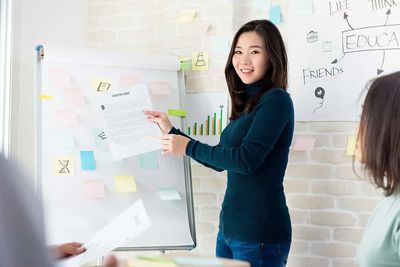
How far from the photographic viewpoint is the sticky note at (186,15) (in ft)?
8.49

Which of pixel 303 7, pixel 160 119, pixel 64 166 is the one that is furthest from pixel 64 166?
pixel 303 7

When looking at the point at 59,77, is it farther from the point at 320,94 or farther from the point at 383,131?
the point at 383,131

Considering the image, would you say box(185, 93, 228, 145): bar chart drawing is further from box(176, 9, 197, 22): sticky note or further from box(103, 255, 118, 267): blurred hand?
box(103, 255, 118, 267): blurred hand

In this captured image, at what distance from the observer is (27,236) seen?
55 centimetres

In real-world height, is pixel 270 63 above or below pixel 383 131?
above

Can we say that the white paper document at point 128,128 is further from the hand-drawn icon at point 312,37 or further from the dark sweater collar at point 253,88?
the hand-drawn icon at point 312,37

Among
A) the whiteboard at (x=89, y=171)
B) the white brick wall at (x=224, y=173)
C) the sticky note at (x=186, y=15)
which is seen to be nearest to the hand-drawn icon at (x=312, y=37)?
the white brick wall at (x=224, y=173)

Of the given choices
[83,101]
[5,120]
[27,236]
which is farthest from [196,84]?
[27,236]

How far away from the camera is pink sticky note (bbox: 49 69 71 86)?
2295 millimetres

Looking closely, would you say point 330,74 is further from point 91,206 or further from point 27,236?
point 27,236

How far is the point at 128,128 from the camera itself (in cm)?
227

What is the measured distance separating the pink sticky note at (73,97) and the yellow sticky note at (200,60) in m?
0.59

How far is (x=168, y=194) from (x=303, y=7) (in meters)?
1.04

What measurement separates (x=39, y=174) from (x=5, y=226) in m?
1.77
